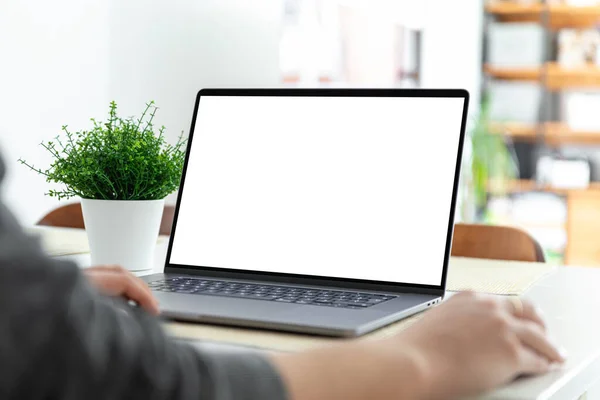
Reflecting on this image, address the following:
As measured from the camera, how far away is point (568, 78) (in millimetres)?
5582

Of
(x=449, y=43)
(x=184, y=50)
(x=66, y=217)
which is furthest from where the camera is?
(x=449, y=43)

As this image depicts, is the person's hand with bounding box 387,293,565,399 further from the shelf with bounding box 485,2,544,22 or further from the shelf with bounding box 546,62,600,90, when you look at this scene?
the shelf with bounding box 485,2,544,22

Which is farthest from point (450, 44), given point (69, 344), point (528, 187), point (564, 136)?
point (69, 344)

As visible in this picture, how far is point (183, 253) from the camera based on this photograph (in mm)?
1118

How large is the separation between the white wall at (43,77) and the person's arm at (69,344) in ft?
6.26

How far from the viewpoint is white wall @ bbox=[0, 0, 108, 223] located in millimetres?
2355

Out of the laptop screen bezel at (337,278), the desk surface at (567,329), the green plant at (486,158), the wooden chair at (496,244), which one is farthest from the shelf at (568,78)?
the laptop screen bezel at (337,278)

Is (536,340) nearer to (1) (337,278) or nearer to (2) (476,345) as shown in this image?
(2) (476,345)

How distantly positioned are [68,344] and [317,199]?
27.2 inches

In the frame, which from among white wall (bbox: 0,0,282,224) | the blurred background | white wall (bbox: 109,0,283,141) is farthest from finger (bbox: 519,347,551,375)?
the blurred background

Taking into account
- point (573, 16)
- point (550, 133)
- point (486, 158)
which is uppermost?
point (573, 16)

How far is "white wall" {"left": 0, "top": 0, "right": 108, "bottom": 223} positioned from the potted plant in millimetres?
1168

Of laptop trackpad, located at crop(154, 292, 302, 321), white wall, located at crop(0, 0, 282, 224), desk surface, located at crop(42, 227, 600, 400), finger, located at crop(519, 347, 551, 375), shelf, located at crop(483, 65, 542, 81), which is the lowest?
desk surface, located at crop(42, 227, 600, 400)

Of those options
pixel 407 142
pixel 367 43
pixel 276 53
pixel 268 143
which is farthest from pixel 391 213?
pixel 367 43
